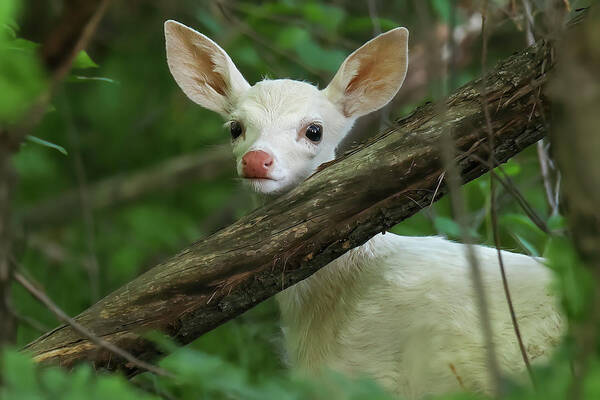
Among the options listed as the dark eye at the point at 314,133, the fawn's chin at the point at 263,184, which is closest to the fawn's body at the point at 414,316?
the fawn's chin at the point at 263,184

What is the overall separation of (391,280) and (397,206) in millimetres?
714

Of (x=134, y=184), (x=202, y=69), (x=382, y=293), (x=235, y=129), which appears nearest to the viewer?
(x=382, y=293)

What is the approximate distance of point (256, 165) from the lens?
11.6ft

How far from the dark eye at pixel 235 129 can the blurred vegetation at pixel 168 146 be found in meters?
0.30

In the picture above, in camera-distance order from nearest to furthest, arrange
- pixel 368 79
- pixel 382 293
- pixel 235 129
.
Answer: pixel 382 293
pixel 235 129
pixel 368 79

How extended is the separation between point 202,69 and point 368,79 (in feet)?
3.07

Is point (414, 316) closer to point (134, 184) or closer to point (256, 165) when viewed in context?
point (256, 165)

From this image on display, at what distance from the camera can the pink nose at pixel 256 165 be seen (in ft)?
11.6

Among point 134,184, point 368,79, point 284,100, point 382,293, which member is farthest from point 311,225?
point 134,184

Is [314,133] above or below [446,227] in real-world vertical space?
above

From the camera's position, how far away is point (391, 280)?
3.69 m

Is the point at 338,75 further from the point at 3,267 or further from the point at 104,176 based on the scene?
the point at 104,176

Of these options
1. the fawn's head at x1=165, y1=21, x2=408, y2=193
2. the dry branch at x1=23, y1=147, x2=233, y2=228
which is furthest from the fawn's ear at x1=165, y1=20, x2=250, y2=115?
the dry branch at x1=23, y1=147, x2=233, y2=228

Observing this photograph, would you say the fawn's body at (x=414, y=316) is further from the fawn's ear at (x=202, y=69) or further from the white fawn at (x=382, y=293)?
the fawn's ear at (x=202, y=69)
